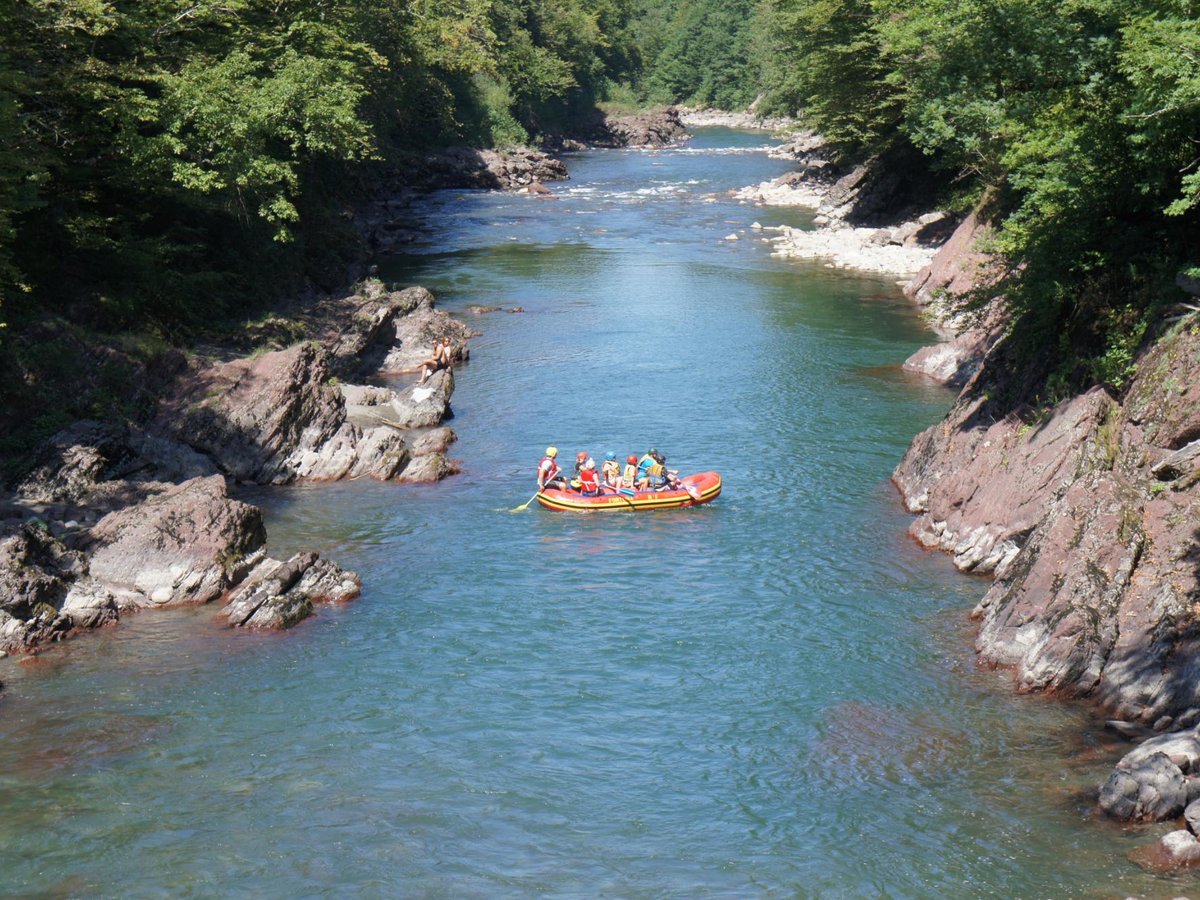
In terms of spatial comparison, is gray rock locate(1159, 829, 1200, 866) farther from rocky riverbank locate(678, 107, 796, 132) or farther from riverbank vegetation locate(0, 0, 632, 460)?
rocky riverbank locate(678, 107, 796, 132)

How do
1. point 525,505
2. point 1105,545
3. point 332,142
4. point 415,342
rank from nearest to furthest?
point 1105,545 < point 525,505 < point 332,142 < point 415,342

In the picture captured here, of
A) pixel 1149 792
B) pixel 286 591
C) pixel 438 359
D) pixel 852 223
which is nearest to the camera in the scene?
pixel 1149 792

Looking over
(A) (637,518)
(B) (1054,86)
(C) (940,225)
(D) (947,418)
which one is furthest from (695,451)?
(C) (940,225)

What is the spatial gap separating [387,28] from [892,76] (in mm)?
25253

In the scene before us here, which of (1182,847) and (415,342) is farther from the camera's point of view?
(415,342)

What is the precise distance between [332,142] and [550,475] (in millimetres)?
14296

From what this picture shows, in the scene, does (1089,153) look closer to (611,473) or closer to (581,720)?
(611,473)

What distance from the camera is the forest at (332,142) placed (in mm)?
20625

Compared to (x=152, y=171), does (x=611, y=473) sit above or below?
below

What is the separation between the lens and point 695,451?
29.3 metres

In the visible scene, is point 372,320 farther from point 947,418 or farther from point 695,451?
point 947,418

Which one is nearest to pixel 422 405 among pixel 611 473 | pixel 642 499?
pixel 611 473

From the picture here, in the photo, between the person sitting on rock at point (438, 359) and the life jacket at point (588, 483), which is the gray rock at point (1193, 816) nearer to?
the life jacket at point (588, 483)

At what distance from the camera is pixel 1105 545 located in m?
17.4
